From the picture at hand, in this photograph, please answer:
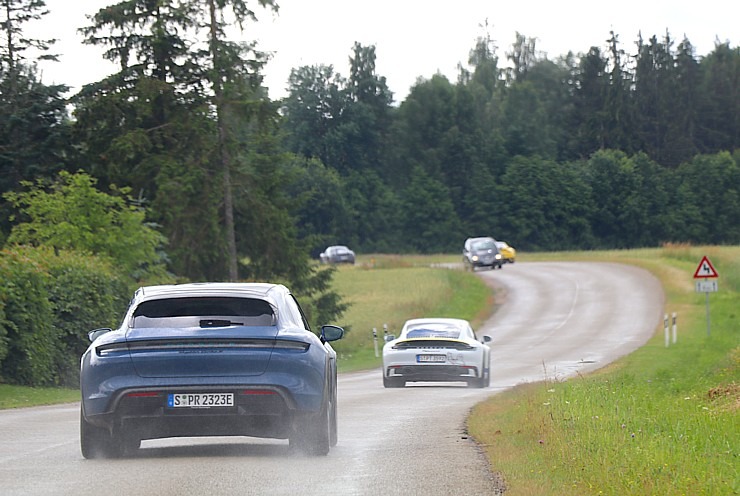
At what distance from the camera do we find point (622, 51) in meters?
144

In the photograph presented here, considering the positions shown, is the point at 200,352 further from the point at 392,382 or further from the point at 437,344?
the point at 392,382

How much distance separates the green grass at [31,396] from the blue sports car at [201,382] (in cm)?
1117

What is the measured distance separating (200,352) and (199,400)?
40 cm

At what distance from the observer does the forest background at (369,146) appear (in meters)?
52.2

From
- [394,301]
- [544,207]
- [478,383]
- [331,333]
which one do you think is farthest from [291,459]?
[544,207]

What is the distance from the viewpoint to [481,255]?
274 feet

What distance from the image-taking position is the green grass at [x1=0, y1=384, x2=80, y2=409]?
23.2 m

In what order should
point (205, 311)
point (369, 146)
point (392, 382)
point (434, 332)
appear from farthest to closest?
point (369, 146)
point (434, 332)
point (392, 382)
point (205, 311)

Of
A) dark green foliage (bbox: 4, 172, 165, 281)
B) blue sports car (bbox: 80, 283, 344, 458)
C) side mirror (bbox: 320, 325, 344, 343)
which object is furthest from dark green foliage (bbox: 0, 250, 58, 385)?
blue sports car (bbox: 80, 283, 344, 458)

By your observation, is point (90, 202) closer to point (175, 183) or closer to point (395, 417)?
point (175, 183)

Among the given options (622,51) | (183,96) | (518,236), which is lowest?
(518,236)

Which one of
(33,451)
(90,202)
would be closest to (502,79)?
(90,202)

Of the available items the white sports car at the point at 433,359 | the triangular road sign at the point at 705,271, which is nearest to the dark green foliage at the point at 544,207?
the triangular road sign at the point at 705,271

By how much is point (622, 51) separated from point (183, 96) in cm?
9791
